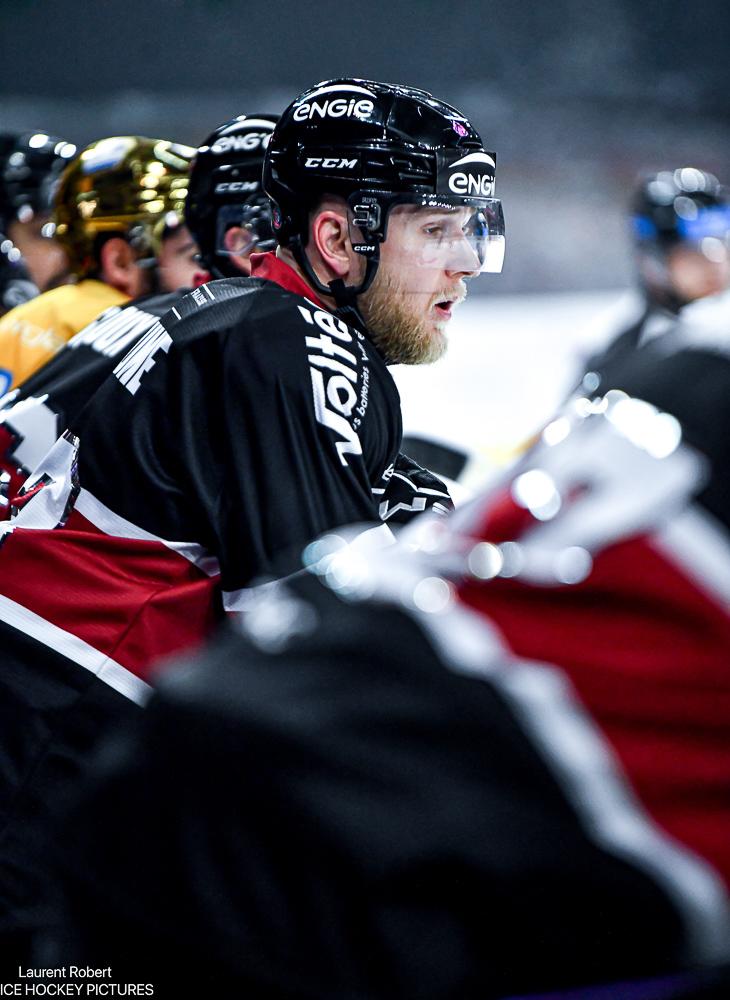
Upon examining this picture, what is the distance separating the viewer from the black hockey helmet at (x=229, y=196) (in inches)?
102

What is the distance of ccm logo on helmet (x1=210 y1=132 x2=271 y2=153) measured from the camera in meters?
2.62

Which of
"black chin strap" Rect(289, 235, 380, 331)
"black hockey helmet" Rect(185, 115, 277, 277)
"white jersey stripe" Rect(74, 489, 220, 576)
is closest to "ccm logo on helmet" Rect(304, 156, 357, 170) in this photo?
"black chin strap" Rect(289, 235, 380, 331)

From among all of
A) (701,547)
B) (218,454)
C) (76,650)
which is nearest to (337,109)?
(218,454)

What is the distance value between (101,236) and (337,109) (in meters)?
1.25

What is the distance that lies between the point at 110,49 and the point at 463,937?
6.80m

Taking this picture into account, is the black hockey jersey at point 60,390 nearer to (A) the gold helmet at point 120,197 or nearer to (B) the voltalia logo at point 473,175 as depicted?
(B) the voltalia logo at point 473,175

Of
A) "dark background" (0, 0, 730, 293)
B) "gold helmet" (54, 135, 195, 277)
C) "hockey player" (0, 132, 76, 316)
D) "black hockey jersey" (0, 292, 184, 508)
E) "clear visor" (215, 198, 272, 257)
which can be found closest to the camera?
"black hockey jersey" (0, 292, 184, 508)

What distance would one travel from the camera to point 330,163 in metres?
1.80

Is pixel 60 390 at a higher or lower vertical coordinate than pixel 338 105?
lower

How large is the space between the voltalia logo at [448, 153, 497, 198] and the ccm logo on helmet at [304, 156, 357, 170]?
0.14m

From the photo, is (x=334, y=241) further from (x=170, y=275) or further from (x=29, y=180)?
(x=29, y=180)

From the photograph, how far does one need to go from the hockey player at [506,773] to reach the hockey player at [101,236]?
2319 mm

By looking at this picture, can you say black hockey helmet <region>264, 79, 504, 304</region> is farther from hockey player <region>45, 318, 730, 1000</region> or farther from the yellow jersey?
hockey player <region>45, 318, 730, 1000</region>

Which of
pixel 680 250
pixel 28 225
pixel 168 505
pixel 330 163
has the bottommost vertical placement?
pixel 680 250
